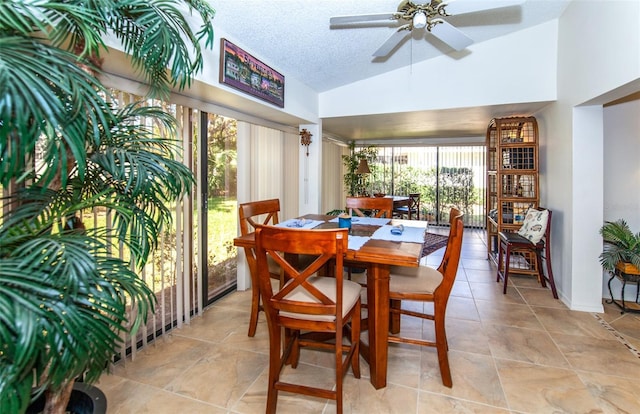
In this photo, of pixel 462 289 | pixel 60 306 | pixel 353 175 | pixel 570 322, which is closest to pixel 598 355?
pixel 570 322

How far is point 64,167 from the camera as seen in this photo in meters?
0.88

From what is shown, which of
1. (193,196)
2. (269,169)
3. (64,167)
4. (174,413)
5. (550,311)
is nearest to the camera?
(64,167)

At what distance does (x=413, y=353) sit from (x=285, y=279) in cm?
104

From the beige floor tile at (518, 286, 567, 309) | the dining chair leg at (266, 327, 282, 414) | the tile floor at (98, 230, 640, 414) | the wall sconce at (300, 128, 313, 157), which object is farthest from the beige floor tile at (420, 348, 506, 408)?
the wall sconce at (300, 128, 313, 157)

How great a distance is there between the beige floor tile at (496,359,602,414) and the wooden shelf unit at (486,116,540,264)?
213 cm

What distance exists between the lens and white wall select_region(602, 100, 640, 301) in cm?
304

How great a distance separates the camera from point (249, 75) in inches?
106

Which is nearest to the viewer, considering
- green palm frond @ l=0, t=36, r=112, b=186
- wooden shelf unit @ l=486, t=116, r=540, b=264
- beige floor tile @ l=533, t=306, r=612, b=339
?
green palm frond @ l=0, t=36, r=112, b=186

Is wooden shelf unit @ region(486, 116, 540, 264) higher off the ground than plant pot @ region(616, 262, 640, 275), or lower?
higher

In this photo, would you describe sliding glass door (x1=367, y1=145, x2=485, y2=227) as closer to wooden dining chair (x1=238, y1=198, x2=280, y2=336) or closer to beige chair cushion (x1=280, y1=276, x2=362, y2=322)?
wooden dining chair (x1=238, y1=198, x2=280, y2=336)

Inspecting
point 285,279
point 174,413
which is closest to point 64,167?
point 174,413

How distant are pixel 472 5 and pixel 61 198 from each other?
229cm

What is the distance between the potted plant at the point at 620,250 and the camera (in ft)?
8.86

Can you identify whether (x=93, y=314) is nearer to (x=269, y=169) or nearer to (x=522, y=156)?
(x=269, y=169)
